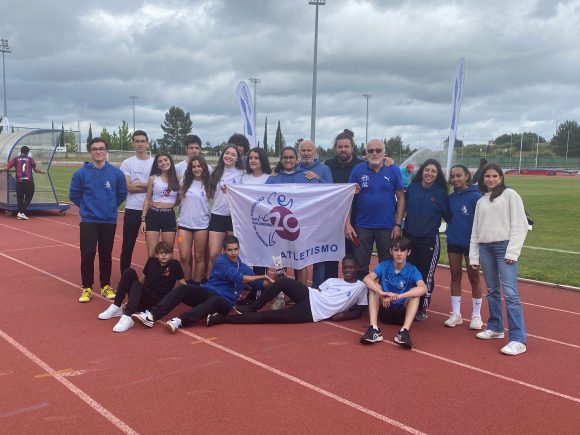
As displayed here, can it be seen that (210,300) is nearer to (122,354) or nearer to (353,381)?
(122,354)

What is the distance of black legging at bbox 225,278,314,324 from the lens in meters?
5.75

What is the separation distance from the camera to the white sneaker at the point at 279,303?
20.5ft

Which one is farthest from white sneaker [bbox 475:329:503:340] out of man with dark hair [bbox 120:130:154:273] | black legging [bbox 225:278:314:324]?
man with dark hair [bbox 120:130:154:273]

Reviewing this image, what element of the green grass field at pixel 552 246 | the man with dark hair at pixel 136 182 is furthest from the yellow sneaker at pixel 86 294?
the green grass field at pixel 552 246

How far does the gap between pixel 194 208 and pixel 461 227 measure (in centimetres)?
314

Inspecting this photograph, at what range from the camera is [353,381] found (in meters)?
4.29

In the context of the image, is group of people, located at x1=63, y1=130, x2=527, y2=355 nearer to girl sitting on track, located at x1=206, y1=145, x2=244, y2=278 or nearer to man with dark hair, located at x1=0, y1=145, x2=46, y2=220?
girl sitting on track, located at x1=206, y1=145, x2=244, y2=278

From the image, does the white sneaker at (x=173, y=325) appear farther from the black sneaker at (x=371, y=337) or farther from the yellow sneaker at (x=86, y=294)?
the black sneaker at (x=371, y=337)

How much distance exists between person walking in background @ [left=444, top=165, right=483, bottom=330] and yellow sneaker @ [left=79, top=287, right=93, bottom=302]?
4332 millimetres

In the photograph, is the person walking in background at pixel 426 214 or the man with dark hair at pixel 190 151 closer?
the person walking in background at pixel 426 214

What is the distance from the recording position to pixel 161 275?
587cm

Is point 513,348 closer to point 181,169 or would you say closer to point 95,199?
point 181,169

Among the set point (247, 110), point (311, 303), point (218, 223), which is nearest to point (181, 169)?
point (218, 223)

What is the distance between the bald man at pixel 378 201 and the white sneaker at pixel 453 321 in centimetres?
98
